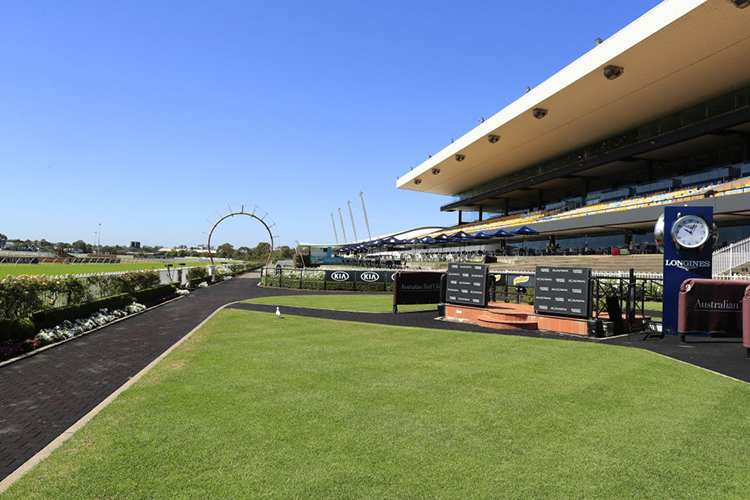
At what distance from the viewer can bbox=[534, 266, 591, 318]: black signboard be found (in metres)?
13.4

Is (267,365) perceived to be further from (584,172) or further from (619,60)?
(584,172)

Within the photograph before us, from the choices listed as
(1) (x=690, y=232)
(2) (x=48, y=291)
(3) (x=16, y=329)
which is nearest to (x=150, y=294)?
(2) (x=48, y=291)

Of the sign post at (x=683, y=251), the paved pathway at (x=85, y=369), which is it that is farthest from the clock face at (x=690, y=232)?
the paved pathway at (x=85, y=369)

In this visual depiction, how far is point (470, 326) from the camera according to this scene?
14.9 metres

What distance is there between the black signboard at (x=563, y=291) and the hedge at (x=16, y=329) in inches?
580

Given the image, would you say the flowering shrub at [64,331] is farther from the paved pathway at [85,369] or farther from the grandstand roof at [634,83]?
the grandstand roof at [634,83]

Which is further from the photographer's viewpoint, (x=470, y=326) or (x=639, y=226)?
(x=639, y=226)

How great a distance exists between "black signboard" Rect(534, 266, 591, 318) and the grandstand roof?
1874cm

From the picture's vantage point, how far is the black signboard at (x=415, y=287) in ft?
61.4

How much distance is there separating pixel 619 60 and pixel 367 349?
28.1m

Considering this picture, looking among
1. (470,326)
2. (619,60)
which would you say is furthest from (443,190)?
(470,326)

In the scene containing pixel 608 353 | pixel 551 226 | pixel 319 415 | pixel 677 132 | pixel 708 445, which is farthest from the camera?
pixel 551 226

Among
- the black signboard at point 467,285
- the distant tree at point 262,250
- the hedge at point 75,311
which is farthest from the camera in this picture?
the distant tree at point 262,250

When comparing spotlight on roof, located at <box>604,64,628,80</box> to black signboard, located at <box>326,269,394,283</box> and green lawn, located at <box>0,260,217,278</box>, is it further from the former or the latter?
green lawn, located at <box>0,260,217,278</box>
